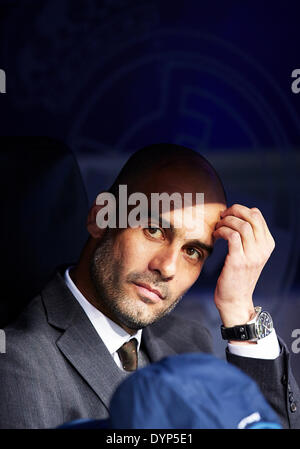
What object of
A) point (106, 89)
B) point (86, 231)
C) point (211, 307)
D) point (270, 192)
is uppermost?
point (106, 89)

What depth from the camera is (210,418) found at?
0.67 meters

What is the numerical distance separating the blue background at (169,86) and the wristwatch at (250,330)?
0.60 metres

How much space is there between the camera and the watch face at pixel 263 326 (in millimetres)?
1420

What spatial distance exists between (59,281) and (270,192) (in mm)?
880

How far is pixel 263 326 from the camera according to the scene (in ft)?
4.72

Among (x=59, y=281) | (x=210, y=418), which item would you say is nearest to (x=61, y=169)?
(x=59, y=281)

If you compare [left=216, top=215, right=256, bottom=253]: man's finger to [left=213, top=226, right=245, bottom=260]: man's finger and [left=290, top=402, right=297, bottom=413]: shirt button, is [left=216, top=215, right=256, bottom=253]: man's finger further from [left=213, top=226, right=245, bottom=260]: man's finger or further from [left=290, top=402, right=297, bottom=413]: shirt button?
[left=290, top=402, right=297, bottom=413]: shirt button

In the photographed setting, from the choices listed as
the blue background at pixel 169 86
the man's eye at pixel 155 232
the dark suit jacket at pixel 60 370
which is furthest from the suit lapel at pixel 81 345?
the blue background at pixel 169 86

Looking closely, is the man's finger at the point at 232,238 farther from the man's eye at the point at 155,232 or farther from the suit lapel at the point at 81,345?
the suit lapel at the point at 81,345

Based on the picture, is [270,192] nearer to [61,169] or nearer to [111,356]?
[61,169]

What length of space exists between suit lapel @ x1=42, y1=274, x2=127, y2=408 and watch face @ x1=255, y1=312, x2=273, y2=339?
295 mm

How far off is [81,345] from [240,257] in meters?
0.38

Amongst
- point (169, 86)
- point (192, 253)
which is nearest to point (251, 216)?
point (192, 253)

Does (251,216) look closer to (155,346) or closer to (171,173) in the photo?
(171,173)
